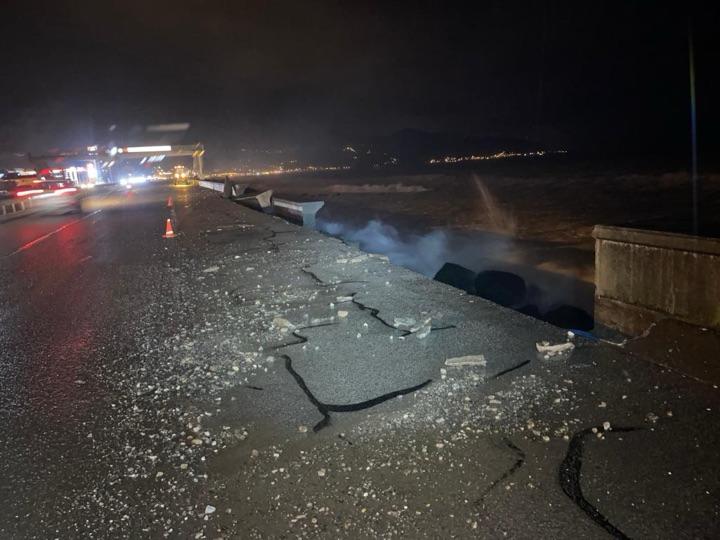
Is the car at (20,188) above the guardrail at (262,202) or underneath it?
above

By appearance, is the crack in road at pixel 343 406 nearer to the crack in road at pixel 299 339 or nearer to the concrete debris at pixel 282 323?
the crack in road at pixel 299 339

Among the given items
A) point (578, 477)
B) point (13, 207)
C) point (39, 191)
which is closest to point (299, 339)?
point (578, 477)

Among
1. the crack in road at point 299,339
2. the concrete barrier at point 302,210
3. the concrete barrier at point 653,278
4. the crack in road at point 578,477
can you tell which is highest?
the concrete barrier at point 302,210

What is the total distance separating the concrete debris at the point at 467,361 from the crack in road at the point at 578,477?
122 centimetres

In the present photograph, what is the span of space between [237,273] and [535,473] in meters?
6.64

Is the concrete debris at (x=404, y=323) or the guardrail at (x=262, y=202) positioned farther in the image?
the guardrail at (x=262, y=202)

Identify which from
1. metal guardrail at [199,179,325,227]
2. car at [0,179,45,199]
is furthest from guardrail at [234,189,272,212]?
car at [0,179,45,199]

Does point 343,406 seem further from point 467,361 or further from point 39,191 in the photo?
point 39,191

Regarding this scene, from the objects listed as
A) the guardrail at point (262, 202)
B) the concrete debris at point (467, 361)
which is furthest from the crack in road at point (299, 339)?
the guardrail at point (262, 202)

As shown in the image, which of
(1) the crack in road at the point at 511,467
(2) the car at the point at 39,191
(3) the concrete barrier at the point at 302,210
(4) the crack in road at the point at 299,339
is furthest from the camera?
(2) the car at the point at 39,191

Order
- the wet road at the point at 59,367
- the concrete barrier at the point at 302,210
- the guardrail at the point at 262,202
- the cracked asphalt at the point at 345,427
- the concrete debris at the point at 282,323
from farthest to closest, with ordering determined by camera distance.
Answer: the guardrail at the point at 262,202 < the concrete barrier at the point at 302,210 < the concrete debris at the point at 282,323 < the wet road at the point at 59,367 < the cracked asphalt at the point at 345,427

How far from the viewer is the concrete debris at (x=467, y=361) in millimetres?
4301

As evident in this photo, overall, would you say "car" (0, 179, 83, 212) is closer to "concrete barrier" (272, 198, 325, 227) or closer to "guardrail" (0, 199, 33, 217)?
"guardrail" (0, 199, 33, 217)

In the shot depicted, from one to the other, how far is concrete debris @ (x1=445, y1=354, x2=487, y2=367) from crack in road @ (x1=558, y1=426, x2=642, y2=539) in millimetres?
1221
